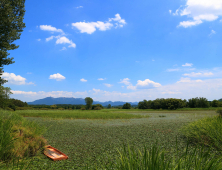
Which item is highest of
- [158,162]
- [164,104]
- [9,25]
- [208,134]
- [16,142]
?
[9,25]

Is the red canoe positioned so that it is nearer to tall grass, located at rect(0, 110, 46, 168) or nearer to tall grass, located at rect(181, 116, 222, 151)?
tall grass, located at rect(0, 110, 46, 168)

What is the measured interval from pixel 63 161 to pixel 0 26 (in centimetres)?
1514

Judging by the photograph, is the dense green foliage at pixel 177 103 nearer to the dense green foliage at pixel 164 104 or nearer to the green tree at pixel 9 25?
the dense green foliage at pixel 164 104

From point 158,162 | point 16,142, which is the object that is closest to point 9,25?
point 16,142

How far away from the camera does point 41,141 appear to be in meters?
6.84

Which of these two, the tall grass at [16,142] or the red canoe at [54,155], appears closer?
the tall grass at [16,142]

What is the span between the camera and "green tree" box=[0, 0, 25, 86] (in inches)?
517

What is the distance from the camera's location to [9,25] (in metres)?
14.1

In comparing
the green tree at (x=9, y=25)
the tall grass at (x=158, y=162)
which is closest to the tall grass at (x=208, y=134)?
the tall grass at (x=158, y=162)

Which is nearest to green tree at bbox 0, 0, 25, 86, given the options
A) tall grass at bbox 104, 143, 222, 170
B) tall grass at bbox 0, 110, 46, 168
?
tall grass at bbox 0, 110, 46, 168

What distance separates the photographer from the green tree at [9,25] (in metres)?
13.1

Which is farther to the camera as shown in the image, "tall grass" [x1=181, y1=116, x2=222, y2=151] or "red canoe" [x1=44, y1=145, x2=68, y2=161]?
"tall grass" [x1=181, y1=116, x2=222, y2=151]

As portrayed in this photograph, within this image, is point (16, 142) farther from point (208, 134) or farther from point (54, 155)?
point (208, 134)

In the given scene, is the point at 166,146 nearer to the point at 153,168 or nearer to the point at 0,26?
the point at 153,168
